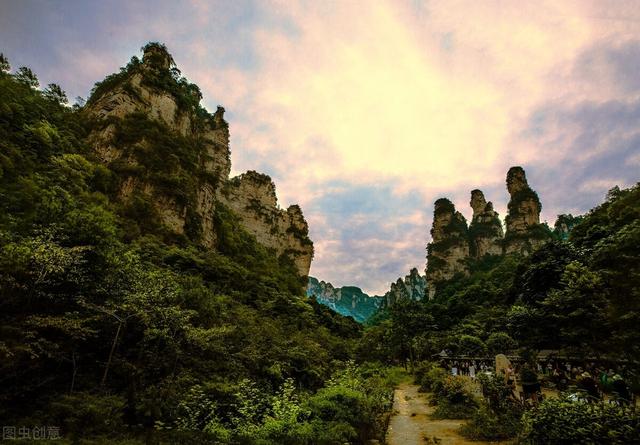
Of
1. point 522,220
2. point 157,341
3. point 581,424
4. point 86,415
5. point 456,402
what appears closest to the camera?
point 581,424

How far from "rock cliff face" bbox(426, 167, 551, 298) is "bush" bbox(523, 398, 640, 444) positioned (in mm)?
73922

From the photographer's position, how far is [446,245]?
3378 inches

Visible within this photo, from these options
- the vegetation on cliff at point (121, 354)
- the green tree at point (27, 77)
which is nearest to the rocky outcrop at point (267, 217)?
the green tree at point (27, 77)

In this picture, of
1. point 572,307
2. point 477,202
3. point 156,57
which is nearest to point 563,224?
point 477,202

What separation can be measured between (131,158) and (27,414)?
26.2 meters

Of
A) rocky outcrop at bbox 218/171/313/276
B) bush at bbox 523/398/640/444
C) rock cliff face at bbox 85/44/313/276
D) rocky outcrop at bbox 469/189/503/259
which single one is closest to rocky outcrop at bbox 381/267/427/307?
rocky outcrop at bbox 469/189/503/259

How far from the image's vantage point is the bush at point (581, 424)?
467 cm

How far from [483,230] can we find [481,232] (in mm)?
716

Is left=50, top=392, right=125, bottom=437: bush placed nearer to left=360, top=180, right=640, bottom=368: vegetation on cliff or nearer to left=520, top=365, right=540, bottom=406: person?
left=520, top=365, right=540, bottom=406: person

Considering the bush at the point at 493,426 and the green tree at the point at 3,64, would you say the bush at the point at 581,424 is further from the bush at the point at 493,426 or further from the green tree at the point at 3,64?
the green tree at the point at 3,64

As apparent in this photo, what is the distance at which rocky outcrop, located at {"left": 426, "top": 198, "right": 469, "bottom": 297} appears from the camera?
84.3 m

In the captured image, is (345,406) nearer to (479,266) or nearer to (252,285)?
(252,285)

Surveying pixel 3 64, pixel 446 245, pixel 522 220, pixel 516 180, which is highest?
pixel 516 180

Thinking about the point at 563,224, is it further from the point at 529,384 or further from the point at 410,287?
the point at 529,384
